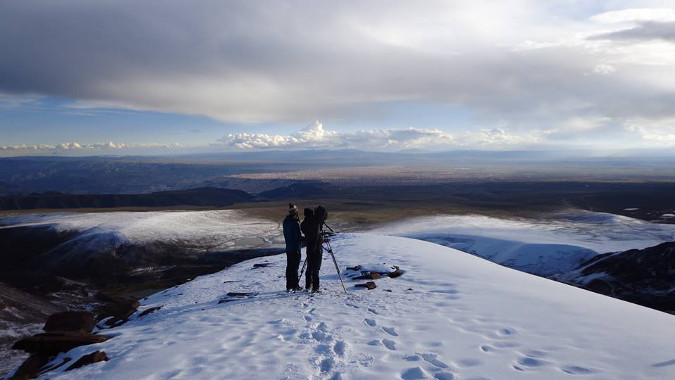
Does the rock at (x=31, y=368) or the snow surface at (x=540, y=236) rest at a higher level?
the rock at (x=31, y=368)

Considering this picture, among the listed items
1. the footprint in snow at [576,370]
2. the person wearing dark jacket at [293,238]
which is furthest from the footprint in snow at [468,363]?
the person wearing dark jacket at [293,238]

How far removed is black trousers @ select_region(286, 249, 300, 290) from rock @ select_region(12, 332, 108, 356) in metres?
6.33

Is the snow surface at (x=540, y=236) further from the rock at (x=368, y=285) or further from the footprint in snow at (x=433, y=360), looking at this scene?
the footprint in snow at (x=433, y=360)

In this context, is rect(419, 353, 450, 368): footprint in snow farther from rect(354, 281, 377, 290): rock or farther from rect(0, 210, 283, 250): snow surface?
rect(0, 210, 283, 250): snow surface

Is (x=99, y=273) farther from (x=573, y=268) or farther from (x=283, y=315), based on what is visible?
(x=573, y=268)

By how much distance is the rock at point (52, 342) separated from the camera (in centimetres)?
895

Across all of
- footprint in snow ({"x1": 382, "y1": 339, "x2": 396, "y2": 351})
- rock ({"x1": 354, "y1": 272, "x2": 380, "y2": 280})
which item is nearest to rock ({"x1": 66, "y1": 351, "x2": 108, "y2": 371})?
footprint in snow ({"x1": 382, "y1": 339, "x2": 396, "y2": 351})

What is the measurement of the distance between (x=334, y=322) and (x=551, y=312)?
585cm

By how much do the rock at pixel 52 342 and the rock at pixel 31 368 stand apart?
0.52 ft

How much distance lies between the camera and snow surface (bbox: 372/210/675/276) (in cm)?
4497

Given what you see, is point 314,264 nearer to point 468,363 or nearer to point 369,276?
point 369,276

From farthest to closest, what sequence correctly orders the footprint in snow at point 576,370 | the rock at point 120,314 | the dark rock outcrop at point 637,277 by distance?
the dark rock outcrop at point 637,277, the rock at point 120,314, the footprint in snow at point 576,370

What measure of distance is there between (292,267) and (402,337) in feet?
21.2

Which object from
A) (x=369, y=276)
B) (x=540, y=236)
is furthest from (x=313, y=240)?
(x=540, y=236)
